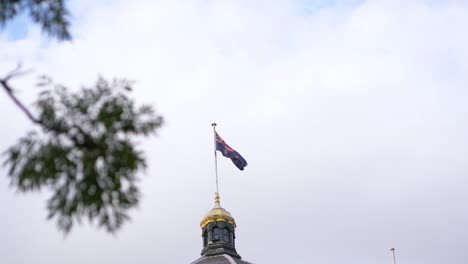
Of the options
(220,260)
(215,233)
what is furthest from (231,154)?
(220,260)

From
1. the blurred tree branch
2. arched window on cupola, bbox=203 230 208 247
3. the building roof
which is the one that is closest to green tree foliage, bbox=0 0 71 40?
the blurred tree branch

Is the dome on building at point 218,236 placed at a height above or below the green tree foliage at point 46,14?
above

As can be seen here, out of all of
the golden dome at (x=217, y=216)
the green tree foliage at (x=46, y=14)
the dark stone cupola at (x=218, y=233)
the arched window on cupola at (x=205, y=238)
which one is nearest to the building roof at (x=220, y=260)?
the dark stone cupola at (x=218, y=233)

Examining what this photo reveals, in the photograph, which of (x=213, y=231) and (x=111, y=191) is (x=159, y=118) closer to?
(x=111, y=191)

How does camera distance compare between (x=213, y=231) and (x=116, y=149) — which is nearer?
(x=116, y=149)

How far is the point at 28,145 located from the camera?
409 inches

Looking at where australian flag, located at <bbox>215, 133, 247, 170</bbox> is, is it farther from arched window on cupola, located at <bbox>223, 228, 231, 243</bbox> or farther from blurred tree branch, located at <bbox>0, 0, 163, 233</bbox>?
blurred tree branch, located at <bbox>0, 0, 163, 233</bbox>

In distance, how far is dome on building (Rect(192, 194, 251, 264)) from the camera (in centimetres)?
7150

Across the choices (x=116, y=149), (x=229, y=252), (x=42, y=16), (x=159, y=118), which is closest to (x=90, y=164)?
(x=116, y=149)

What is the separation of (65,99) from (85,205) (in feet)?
4.48

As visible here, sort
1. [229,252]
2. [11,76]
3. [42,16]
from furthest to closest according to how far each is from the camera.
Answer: [229,252]
[42,16]
[11,76]

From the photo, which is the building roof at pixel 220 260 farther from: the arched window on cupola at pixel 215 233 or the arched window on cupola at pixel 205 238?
the arched window on cupola at pixel 205 238

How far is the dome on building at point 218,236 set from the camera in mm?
71500

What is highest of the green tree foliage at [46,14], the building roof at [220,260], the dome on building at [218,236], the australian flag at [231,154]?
the australian flag at [231,154]
